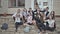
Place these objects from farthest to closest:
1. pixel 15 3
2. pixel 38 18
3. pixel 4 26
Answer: pixel 15 3, pixel 4 26, pixel 38 18

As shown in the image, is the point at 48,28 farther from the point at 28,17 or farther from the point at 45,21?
the point at 28,17

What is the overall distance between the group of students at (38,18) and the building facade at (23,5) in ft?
0.51

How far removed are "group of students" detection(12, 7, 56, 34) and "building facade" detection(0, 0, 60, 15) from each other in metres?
0.16

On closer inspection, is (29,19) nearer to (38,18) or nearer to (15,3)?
(38,18)

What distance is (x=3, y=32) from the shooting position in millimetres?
9984

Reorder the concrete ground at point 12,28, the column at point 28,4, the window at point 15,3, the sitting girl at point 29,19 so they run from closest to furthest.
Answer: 1. the concrete ground at point 12,28
2. the sitting girl at point 29,19
3. the column at point 28,4
4. the window at point 15,3

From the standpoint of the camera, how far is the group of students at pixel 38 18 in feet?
31.9

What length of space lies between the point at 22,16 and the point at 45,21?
0.97 metres

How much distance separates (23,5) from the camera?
1012cm

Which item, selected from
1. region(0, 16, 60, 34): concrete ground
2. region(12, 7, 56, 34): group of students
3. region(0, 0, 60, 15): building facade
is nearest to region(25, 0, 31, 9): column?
region(0, 0, 60, 15): building facade

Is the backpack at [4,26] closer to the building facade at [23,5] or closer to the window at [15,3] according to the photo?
the building facade at [23,5]

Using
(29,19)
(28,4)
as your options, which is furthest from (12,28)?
(28,4)

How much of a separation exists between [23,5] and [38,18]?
84 centimetres

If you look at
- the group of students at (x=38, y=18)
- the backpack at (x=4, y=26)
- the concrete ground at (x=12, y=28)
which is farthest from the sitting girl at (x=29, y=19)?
the backpack at (x=4, y=26)
